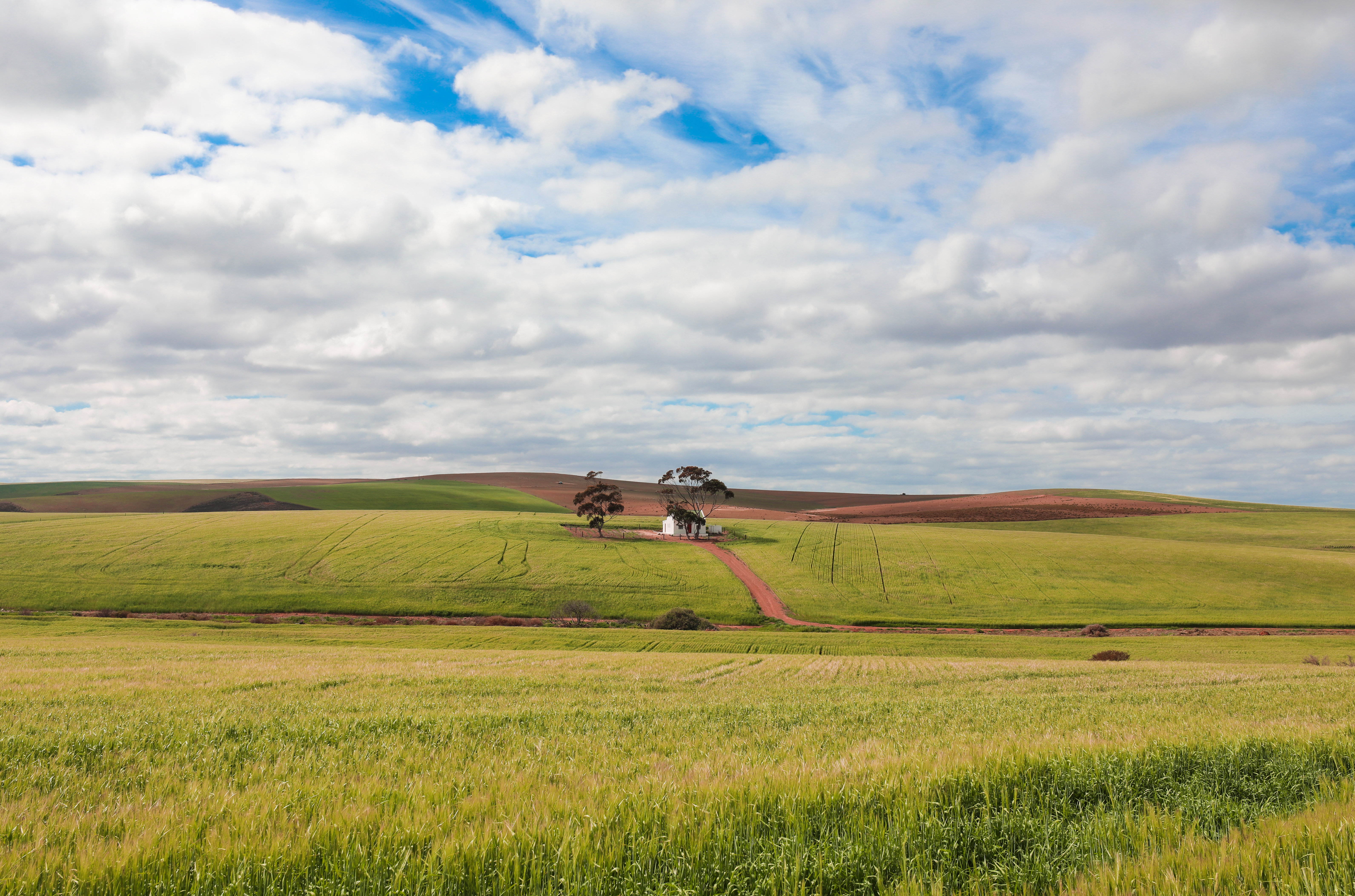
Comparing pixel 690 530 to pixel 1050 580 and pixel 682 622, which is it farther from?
pixel 1050 580

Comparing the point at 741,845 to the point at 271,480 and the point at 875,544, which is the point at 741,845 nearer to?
the point at 875,544

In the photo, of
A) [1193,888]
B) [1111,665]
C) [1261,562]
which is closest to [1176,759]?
[1193,888]

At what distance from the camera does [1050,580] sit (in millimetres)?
67188

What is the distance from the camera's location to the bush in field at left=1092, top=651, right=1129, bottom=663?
122 feet

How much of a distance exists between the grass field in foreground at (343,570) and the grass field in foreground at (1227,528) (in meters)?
55.4

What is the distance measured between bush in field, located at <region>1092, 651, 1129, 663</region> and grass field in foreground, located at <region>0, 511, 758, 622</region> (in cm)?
2689

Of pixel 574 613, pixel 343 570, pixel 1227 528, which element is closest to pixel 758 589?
pixel 574 613

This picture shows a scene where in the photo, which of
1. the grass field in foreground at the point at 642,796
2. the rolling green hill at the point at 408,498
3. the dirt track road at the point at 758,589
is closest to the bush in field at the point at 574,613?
the dirt track road at the point at 758,589

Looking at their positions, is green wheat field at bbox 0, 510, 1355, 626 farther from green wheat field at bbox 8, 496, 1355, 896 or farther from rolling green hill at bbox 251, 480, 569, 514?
rolling green hill at bbox 251, 480, 569, 514

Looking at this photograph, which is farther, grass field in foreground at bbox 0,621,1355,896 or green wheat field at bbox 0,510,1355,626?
green wheat field at bbox 0,510,1355,626

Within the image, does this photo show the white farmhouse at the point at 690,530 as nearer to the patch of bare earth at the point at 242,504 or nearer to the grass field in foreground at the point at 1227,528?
the grass field in foreground at the point at 1227,528

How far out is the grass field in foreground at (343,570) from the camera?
192 feet

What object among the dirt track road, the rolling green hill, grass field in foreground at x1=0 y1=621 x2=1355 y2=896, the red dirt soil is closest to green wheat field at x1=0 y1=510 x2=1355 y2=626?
the dirt track road

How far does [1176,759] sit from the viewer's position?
18.6ft
